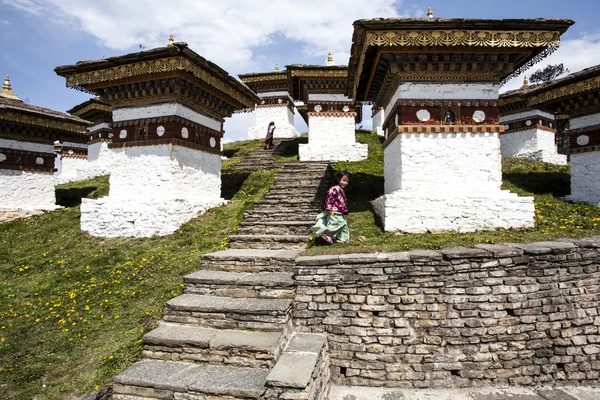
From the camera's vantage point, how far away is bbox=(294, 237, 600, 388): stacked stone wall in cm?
512

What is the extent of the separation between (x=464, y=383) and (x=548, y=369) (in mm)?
1495

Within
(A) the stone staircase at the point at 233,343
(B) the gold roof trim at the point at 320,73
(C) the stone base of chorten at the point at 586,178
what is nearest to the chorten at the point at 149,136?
(A) the stone staircase at the point at 233,343

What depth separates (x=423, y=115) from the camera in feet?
24.2

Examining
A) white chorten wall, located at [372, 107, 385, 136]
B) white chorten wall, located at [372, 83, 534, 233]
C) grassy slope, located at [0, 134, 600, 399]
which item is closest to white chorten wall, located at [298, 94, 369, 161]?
grassy slope, located at [0, 134, 600, 399]

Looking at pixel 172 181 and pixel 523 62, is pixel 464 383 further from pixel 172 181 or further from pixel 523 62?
pixel 172 181

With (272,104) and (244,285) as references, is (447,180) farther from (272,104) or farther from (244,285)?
(272,104)

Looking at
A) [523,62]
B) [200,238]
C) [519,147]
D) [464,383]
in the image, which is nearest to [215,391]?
[464,383]

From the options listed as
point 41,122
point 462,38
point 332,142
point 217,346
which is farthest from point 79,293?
point 332,142

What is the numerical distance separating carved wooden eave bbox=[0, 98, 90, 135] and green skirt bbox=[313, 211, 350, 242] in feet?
37.5

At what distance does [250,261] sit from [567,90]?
10.2 m

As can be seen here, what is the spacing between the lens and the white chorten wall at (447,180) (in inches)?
274

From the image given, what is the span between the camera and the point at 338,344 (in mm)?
5176

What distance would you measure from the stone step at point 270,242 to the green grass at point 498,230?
1.08ft

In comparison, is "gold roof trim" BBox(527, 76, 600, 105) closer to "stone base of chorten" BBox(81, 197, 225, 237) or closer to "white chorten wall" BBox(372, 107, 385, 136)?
"stone base of chorten" BBox(81, 197, 225, 237)
